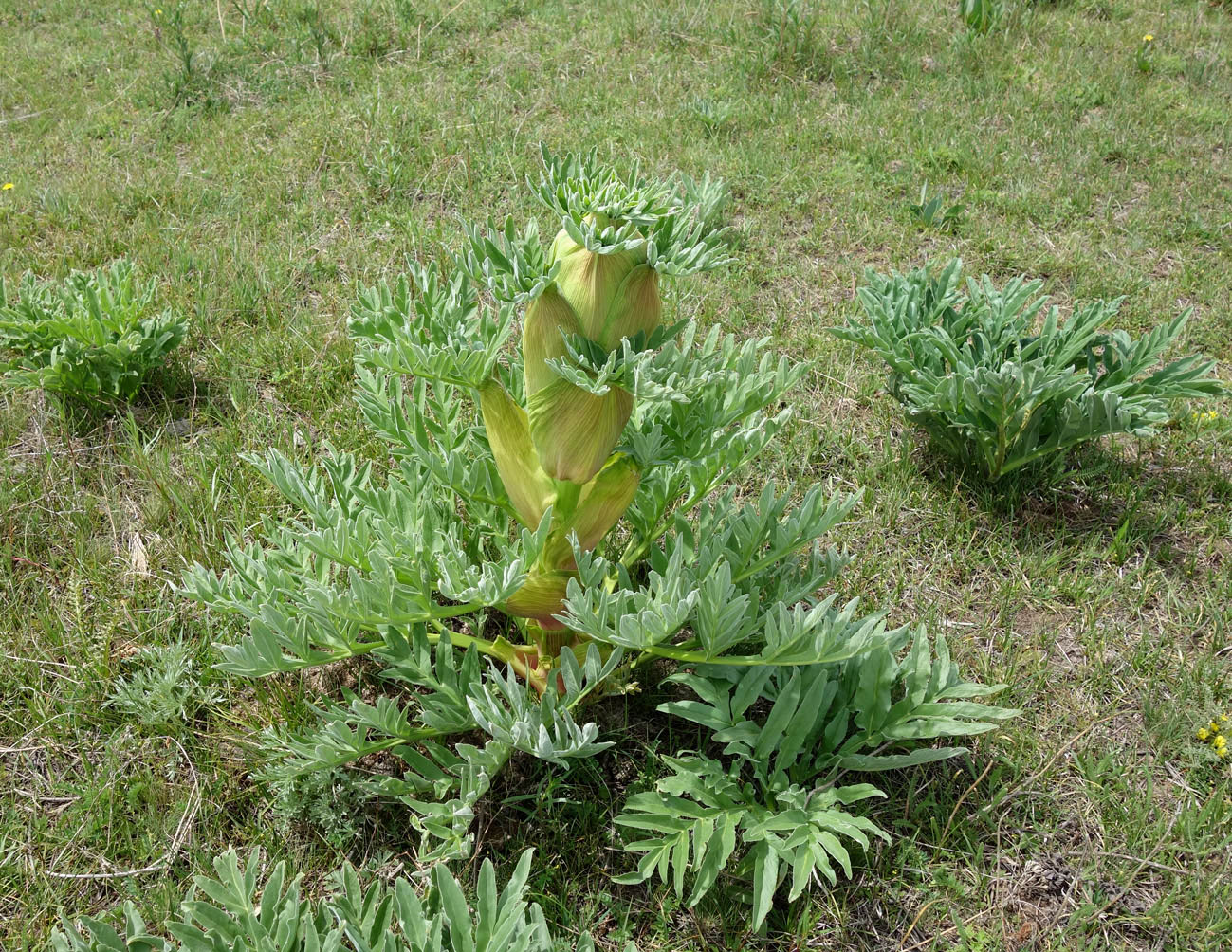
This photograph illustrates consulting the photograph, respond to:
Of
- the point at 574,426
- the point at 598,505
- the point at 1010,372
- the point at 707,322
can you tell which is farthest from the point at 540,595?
the point at 707,322

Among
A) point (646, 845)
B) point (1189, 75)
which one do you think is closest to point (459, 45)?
point (1189, 75)

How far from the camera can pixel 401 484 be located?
219 centimetres

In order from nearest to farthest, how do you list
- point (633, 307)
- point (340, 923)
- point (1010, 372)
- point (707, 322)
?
1. point (340, 923)
2. point (633, 307)
3. point (1010, 372)
4. point (707, 322)

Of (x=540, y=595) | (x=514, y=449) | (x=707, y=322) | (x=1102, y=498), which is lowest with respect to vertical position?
(x=1102, y=498)

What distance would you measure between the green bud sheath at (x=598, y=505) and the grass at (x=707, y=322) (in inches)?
21.4

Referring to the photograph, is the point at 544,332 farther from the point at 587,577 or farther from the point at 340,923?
the point at 340,923

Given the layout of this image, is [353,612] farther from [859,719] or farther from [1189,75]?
[1189,75]

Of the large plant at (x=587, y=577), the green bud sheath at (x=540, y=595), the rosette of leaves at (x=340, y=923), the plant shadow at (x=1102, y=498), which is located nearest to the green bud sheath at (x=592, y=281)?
the large plant at (x=587, y=577)

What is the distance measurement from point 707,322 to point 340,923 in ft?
8.84

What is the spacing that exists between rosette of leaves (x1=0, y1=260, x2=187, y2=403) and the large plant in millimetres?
1329

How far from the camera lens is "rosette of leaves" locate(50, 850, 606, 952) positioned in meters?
1.53

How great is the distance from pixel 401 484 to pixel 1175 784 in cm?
201

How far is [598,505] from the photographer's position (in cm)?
204

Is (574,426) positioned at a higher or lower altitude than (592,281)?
lower
